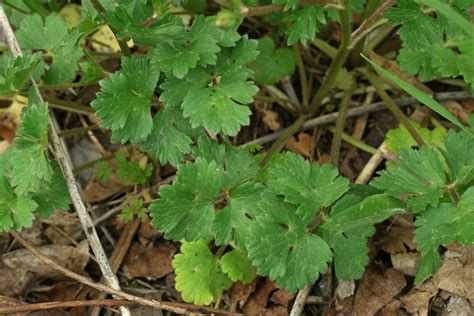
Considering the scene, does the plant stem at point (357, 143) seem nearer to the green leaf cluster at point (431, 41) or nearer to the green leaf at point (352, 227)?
the green leaf cluster at point (431, 41)

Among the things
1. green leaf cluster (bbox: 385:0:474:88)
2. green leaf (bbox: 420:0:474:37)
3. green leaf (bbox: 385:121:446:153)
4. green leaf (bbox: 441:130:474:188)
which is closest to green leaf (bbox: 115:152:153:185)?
green leaf (bbox: 385:121:446:153)

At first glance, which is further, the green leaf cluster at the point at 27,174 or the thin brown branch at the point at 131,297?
the thin brown branch at the point at 131,297

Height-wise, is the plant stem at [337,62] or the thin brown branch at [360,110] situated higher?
the plant stem at [337,62]

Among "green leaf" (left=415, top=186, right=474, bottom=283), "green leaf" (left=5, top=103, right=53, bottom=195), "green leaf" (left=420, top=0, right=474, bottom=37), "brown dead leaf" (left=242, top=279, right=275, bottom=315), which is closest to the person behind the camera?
"green leaf" (left=420, top=0, right=474, bottom=37)

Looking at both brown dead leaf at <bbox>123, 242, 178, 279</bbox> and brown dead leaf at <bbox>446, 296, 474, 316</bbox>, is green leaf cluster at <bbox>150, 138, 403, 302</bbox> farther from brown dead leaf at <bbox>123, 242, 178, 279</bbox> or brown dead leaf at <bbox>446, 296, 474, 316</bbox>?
brown dead leaf at <bbox>123, 242, 178, 279</bbox>

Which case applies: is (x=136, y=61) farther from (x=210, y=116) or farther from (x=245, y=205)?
(x=245, y=205)

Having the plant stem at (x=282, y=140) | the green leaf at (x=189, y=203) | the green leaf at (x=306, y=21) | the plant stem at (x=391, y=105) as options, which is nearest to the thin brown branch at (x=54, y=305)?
the green leaf at (x=189, y=203)
